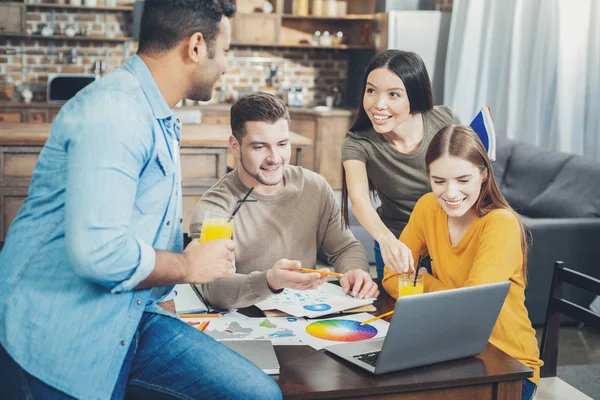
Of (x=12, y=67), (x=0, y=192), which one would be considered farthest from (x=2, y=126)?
(x=12, y=67)

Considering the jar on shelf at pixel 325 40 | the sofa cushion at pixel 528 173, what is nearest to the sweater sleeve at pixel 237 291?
the sofa cushion at pixel 528 173

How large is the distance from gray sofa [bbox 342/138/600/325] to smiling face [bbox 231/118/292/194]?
4.75ft

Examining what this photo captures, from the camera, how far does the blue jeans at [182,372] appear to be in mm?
1402

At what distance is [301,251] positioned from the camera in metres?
2.28

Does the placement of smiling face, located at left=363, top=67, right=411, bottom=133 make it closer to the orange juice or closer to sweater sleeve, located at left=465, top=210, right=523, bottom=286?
sweater sleeve, located at left=465, top=210, right=523, bottom=286

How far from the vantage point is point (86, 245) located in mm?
1261

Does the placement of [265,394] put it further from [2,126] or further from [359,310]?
[2,126]

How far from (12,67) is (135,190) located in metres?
6.41

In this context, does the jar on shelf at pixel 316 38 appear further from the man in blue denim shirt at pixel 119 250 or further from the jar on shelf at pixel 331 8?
the man in blue denim shirt at pixel 119 250

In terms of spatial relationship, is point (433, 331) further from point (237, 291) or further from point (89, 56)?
point (89, 56)

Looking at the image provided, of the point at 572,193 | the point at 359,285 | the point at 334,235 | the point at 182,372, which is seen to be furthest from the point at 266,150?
the point at 572,193

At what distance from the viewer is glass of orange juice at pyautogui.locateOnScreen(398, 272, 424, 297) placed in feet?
6.29

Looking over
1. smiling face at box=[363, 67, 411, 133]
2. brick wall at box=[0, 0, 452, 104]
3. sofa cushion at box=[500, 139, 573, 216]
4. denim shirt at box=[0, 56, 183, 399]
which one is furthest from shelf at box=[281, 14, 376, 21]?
denim shirt at box=[0, 56, 183, 399]

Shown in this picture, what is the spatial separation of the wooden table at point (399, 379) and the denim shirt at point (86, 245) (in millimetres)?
345
